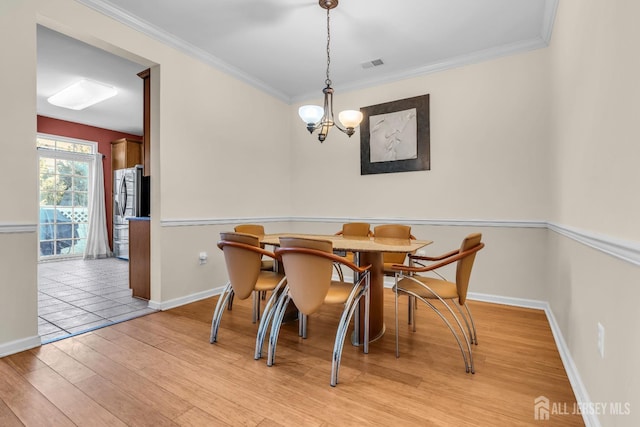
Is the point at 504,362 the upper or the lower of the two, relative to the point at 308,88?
lower

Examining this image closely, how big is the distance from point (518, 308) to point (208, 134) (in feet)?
12.3

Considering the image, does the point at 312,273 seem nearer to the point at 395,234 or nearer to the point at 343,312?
the point at 343,312

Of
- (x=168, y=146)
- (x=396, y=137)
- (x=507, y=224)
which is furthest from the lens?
(x=396, y=137)

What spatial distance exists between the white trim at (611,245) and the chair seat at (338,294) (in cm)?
123

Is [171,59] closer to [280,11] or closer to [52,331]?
[280,11]

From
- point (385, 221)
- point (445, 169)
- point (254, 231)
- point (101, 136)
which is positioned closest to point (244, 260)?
point (254, 231)

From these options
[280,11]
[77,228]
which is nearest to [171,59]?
[280,11]

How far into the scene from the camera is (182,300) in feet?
10.5

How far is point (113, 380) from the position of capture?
68.7 inches

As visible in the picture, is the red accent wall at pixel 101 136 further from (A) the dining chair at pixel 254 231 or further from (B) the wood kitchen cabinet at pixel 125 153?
(A) the dining chair at pixel 254 231

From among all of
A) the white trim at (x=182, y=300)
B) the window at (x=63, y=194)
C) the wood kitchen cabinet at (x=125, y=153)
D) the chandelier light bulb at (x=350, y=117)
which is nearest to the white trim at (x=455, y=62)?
the chandelier light bulb at (x=350, y=117)

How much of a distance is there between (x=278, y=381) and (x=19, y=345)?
1844 millimetres

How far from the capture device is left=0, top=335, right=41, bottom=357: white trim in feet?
6.65

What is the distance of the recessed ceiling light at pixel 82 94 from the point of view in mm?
4066
